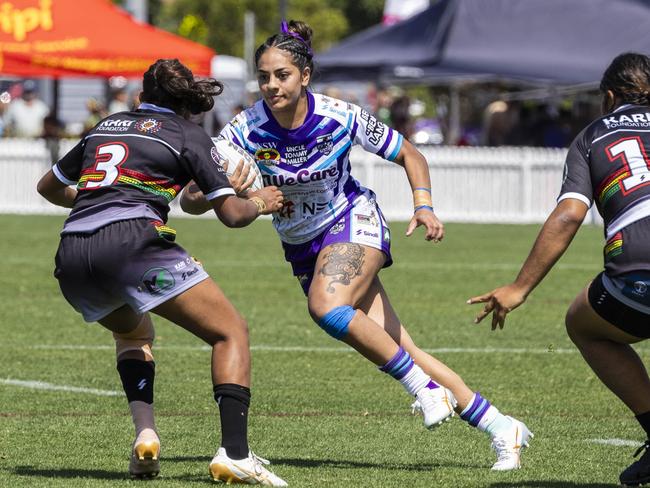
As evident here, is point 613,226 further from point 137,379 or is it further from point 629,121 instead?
point 137,379

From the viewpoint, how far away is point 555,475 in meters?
6.27

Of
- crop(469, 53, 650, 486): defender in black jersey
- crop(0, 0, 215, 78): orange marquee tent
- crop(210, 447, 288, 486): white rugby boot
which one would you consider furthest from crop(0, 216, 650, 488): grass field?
crop(0, 0, 215, 78): orange marquee tent

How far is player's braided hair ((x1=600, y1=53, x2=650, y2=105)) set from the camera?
19.0 feet

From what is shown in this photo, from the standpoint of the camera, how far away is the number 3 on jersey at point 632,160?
561cm

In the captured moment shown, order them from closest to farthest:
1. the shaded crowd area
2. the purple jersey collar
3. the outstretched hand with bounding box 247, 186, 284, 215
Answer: the outstretched hand with bounding box 247, 186, 284, 215 < the purple jersey collar < the shaded crowd area

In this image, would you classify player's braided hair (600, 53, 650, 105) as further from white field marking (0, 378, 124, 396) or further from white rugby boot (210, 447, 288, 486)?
white field marking (0, 378, 124, 396)

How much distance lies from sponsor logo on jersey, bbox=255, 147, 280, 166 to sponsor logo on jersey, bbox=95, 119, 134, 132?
0.92 m

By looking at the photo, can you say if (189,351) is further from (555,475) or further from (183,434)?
(555,475)

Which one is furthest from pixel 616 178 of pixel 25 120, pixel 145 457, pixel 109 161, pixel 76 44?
pixel 25 120

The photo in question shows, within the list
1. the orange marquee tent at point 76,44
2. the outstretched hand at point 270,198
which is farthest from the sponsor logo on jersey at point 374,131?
the orange marquee tent at point 76,44

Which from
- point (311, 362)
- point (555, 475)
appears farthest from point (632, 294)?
point (311, 362)

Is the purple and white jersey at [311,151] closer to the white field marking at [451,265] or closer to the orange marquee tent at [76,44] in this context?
the white field marking at [451,265]

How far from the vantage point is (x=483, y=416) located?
21.5 feet

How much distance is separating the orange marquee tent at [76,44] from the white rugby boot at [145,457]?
18746mm
